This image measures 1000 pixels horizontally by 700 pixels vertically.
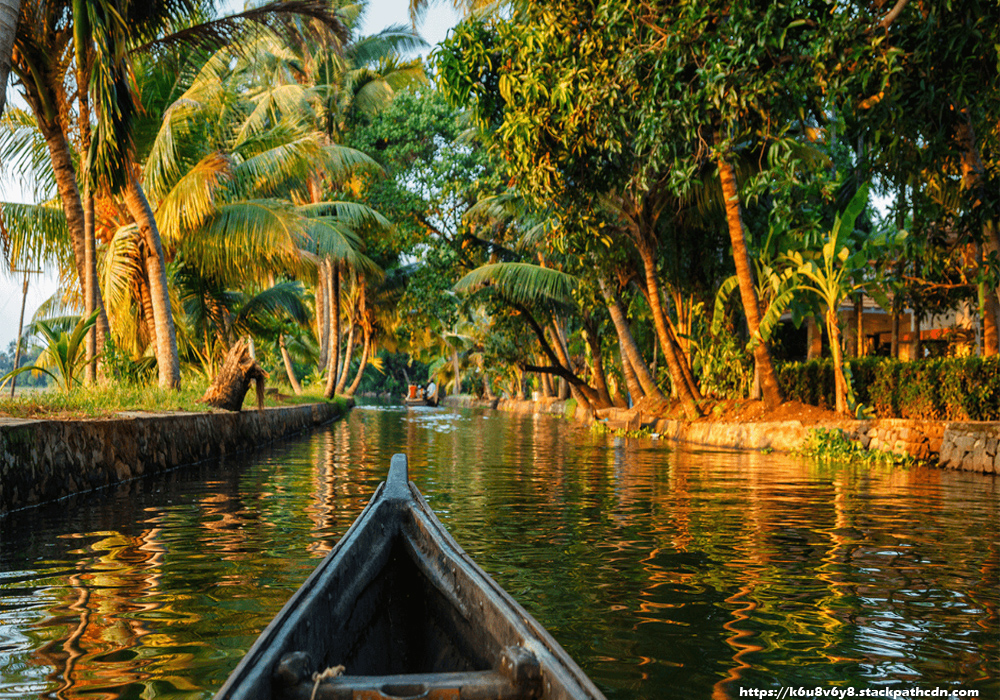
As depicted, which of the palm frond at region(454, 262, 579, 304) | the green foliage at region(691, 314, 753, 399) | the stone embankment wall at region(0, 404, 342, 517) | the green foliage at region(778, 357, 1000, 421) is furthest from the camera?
the palm frond at region(454, 262, 579, 304)

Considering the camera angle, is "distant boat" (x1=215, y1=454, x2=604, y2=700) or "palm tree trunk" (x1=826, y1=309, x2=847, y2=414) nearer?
"distant boat" (x1=215, y1=454, x2=604, y2=700)

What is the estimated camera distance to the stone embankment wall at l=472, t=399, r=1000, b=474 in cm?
1073

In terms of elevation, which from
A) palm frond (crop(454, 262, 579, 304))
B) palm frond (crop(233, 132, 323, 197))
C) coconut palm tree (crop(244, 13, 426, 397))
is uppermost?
coconut palm tree (crop(244, 13, 426, 397))

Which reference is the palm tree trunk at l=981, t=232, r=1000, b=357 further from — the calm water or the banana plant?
the calm water

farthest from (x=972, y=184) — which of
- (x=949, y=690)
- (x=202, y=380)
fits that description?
(x=202, y=380)

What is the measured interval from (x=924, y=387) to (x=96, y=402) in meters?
11.9

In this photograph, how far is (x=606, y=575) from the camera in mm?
4918

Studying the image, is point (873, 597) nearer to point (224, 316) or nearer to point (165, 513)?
point (165, 513)

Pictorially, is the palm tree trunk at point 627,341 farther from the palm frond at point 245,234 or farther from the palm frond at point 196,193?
the palm frond at point 196,193

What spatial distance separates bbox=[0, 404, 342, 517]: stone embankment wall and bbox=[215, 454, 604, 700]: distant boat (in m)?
3.78

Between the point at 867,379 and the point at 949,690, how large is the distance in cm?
1236

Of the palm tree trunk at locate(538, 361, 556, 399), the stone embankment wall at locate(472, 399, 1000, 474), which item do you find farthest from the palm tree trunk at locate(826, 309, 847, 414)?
the palm tree trunk at locate(538, 361, 556, 399)

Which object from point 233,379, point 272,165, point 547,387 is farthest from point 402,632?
point 547,387

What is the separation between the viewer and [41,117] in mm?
11305
